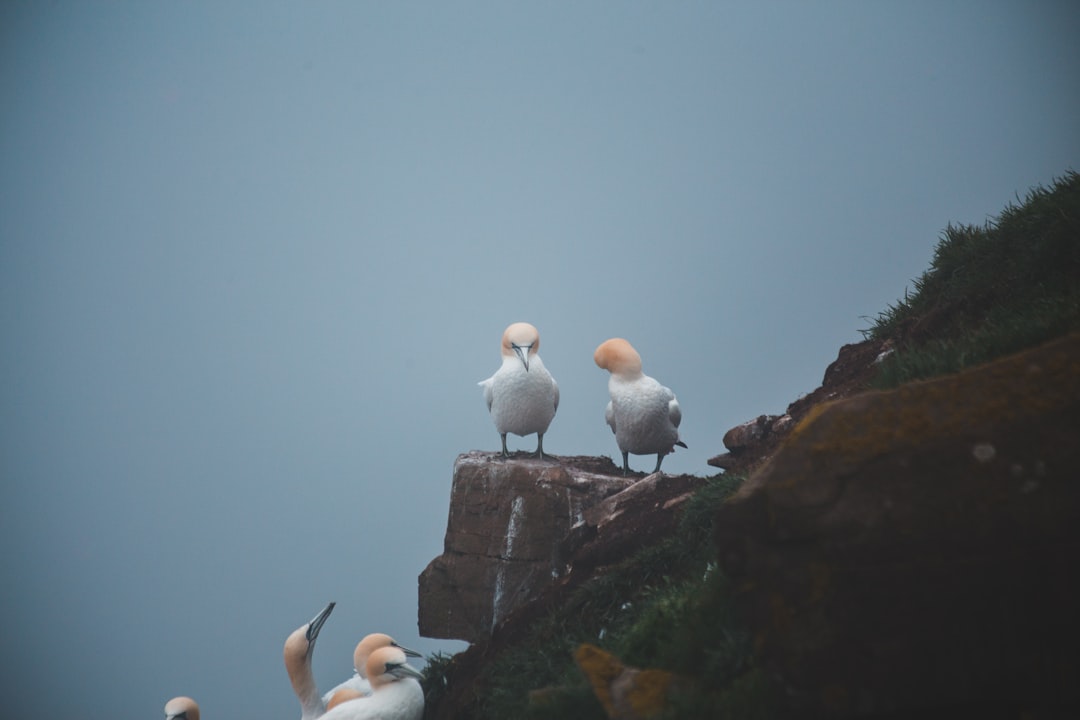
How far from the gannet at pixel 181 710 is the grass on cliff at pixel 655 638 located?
5540 mm

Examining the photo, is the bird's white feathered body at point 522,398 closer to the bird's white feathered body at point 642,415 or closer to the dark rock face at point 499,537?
the dark rock face at point 499,537

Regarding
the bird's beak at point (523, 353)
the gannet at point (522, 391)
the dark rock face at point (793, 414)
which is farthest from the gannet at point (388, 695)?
the bird's beak at point (523, 353)

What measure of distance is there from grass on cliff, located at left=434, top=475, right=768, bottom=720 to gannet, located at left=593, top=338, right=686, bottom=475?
160 inches

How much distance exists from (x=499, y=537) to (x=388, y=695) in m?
2.88

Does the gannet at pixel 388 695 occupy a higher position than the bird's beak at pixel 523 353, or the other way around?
the bird's beak at pixel 523 353

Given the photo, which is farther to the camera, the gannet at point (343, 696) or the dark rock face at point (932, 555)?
the gannet at point (343, 696)

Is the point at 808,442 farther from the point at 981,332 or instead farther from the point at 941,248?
the point at 941,248

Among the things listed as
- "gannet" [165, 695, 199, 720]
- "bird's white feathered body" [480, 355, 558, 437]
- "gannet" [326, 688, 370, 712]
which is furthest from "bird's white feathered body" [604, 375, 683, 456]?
"gannet" [165, 695, 199, 720]

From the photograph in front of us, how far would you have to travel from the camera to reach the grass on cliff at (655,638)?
509 centimetres

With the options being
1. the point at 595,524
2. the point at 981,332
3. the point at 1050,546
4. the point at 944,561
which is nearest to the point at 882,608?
the point at 944,561

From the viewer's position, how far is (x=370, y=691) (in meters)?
11.0

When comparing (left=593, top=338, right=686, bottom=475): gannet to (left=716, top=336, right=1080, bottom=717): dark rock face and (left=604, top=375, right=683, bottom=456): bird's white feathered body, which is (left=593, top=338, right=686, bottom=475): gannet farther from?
(left=716, top=336, right=1080, bottom=717): dark rock face

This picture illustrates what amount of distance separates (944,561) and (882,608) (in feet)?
1.17

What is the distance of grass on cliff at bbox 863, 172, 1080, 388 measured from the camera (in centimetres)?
615
